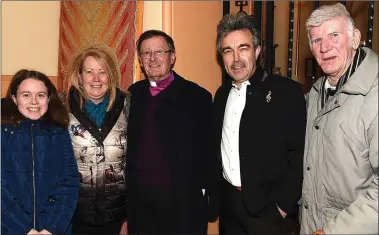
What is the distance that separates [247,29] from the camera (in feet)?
7.10

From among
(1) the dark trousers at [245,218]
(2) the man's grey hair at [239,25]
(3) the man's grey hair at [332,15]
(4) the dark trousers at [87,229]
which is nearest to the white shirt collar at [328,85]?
(3) the man's grey hair at [332,15]

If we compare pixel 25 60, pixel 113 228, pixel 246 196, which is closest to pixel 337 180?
pixel 246 196

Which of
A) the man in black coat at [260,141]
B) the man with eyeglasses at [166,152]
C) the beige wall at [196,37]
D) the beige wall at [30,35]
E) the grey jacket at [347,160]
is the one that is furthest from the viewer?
the beige wall at [30,35]

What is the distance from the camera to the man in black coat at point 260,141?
2064mm

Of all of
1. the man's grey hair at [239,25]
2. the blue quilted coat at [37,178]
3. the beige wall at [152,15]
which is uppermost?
the beige wall at [152,15]

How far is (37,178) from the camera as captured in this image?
1925mm

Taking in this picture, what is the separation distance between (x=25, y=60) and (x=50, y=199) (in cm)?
236

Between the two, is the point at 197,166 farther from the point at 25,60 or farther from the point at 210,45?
the point at 25,60

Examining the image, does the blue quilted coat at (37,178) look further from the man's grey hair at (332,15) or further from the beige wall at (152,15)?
the man's grey hair at (332,15)

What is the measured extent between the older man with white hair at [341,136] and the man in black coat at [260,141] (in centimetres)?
25

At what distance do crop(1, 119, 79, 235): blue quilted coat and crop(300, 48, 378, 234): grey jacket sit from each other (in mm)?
1235

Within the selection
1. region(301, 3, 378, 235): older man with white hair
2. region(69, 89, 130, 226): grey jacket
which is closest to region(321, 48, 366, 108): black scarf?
region(301, 3, 378, 235): older man with white hair

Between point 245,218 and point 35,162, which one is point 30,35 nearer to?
point 35,162

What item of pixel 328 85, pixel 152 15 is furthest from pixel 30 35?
pixel 328 85
